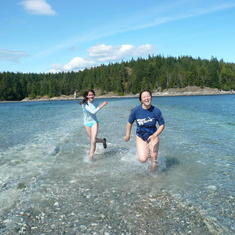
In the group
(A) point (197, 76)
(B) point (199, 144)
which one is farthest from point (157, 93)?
(B) point (199, 144)

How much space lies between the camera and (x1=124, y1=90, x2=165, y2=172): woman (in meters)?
7.12

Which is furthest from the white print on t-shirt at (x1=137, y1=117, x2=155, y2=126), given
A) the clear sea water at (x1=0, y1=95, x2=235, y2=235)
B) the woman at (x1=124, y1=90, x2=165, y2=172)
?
the clear sea water at (x1=0, y1=95, x2=235, y2=235)

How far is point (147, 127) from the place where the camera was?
7.30 m

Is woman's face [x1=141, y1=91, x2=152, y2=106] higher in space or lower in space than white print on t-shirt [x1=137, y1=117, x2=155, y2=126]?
higher

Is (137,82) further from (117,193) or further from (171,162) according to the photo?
(117,193)

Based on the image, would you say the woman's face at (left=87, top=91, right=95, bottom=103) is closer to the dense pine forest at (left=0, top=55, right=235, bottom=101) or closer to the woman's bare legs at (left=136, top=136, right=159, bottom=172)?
the woman's bare legs at (left=136, top=136, right=159, bottom=172)

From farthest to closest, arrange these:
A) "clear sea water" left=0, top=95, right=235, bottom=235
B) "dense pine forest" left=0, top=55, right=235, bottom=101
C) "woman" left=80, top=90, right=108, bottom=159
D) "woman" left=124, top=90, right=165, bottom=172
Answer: "dense pine forest" left=0, top=55, right=235, bottom=101
"woman" left=80, top=90, right=108, bottom=159
"woman" left=124, top=90, right=165, bottom=172
"clear sea water" left=0, top=95, right=235, bottom=235

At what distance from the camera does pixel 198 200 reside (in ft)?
17.2

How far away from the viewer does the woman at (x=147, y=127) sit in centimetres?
712

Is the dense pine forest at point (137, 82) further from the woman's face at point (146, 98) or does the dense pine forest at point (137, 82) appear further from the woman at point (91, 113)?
the woman's face at point (146, 98)

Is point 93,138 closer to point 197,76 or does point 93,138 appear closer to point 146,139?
point 146,139

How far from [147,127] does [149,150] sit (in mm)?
692

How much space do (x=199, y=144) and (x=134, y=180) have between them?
560 centimetres

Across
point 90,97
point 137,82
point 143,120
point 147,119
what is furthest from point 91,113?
point 137,82
